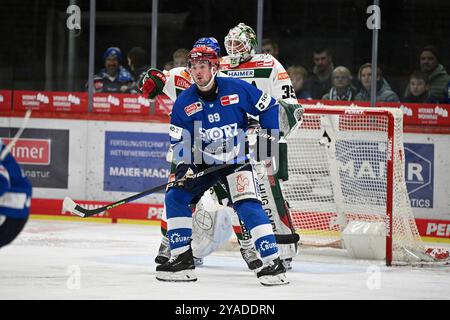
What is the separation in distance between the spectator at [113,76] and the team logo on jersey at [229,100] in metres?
3.76

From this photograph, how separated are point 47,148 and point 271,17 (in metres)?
2.18

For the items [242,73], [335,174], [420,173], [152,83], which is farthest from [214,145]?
[420,173]

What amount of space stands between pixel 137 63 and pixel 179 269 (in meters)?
3.95

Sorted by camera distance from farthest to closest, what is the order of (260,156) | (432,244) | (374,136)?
(432,244), (374,136), (260,156)

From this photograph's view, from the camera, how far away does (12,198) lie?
425 cm

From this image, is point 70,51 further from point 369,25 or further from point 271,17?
point 369,25

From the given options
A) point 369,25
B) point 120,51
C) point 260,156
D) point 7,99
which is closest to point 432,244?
point 369,25

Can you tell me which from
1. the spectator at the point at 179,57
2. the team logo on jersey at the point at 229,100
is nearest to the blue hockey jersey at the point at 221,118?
the team logo on jersey at the point at 229,100

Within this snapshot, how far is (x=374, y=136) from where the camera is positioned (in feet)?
25.6

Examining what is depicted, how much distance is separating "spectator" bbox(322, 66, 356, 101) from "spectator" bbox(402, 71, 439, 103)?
0.44 meters

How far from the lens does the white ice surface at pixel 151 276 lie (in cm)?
550

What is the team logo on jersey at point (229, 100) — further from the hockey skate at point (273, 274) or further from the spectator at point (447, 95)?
the spectator at point (447, 95)

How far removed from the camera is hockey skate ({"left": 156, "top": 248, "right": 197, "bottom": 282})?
5.90 m

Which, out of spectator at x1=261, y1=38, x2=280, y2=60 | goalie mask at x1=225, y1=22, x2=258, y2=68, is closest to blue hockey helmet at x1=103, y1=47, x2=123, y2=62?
spectator at x1=261, y1=38, x2=280, y2=60
